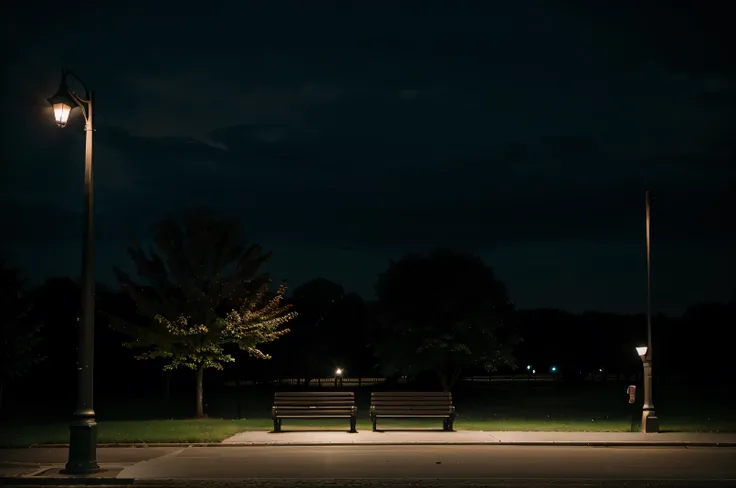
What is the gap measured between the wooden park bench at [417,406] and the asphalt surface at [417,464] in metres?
3.98

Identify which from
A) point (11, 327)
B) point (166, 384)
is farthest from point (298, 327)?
point (11, 327)

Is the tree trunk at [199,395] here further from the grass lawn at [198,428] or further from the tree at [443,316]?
the tree at [443,316]

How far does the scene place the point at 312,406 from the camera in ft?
87.3

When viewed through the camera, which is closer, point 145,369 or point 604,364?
point 145,369

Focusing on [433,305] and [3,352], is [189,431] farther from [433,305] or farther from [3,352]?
[433,305]

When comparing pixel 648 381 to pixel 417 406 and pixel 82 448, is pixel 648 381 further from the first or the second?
pixel 82 448

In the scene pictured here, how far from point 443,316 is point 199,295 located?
A: 103 feet

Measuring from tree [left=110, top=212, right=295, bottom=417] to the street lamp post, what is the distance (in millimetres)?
14746

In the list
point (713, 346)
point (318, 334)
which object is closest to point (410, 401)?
point (318, 334)

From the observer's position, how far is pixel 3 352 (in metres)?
50.4

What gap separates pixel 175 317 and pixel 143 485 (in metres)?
17.4

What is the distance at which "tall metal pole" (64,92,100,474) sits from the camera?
1723 cm

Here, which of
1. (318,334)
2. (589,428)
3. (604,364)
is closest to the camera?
(589,428)

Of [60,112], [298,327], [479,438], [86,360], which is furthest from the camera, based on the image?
[298,327]
